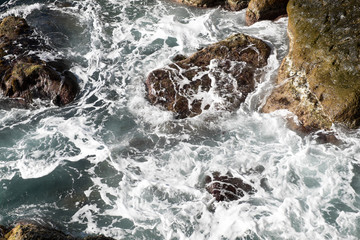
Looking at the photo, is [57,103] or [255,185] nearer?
[255,185]

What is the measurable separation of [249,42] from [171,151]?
4.73 metres

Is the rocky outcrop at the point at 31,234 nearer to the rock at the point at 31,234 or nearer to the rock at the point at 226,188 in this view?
the rock at the point at 31,234

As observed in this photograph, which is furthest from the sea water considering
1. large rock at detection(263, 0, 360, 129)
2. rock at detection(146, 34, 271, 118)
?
large rock at detection(263, 0, 360, 129)

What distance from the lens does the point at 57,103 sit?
34.3 ft

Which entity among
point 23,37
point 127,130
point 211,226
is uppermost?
point 23,37

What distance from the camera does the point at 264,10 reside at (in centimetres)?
1250

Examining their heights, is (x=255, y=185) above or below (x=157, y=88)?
below

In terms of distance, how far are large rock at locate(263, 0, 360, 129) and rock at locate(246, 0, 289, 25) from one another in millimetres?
2143

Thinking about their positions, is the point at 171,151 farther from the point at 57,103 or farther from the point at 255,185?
the point at 57,103

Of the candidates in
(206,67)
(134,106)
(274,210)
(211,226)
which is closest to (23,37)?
(134,106)

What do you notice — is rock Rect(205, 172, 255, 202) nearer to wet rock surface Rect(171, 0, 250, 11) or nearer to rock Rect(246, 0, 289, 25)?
rock Rect(246, 0, 289, 25)

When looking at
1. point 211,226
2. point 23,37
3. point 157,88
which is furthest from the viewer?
point 23,37

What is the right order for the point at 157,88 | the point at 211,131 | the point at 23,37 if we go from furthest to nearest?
the point at 23,37, the point at 157,88, the point at 211,131

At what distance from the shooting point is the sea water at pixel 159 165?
7.36m
